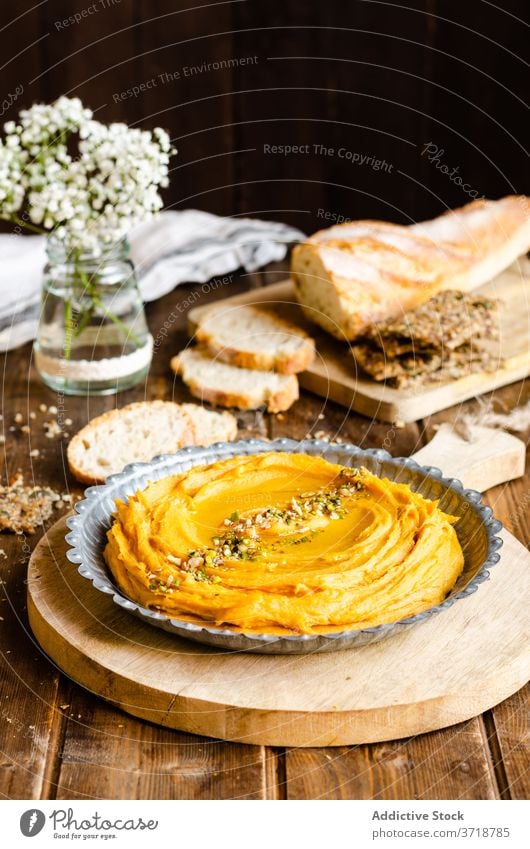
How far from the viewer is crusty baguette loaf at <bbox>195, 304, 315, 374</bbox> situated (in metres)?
4.91

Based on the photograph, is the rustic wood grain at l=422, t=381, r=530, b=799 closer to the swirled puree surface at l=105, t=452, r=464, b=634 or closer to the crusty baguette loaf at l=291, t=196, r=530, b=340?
the swirled puree surface at l=105, t=452, r=464, b=634

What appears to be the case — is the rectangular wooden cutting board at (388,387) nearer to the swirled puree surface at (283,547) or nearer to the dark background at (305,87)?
the swirled puree surface at (283,547)

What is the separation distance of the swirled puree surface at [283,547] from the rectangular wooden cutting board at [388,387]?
1187mm

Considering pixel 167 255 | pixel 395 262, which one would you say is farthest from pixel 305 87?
pixel 395 262

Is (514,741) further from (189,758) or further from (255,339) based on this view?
(255,339)

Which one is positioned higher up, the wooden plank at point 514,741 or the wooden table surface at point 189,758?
the wooden plank at point 514,741

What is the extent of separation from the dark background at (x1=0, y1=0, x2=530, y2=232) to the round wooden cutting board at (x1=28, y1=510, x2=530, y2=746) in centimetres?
427

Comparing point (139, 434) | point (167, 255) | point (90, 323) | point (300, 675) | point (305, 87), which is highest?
point (305, 87)

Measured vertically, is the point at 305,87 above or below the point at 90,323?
above

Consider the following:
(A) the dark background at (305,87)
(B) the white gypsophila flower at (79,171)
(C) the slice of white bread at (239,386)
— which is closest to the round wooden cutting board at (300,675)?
(C) the slice of white bread at (239,386)

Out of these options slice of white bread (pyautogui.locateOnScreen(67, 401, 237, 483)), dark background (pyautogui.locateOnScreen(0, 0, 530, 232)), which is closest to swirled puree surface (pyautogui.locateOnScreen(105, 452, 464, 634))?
slice of white bread (pyautogui.locateOnScreen(67, 401, 237, 483))

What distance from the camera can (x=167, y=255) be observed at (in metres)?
5.99

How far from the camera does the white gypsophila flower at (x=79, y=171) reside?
442 centimetres

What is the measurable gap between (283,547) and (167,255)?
128 inches
